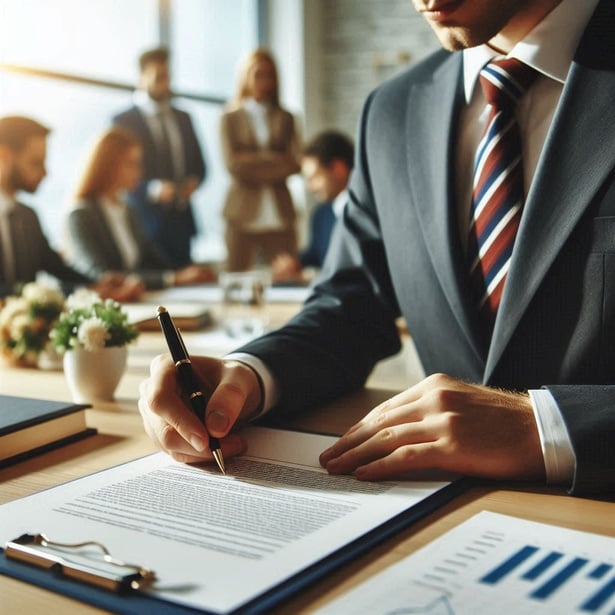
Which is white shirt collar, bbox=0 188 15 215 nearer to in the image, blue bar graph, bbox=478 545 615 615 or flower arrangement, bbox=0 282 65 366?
flower arrangement, bbox=0 282 65 366

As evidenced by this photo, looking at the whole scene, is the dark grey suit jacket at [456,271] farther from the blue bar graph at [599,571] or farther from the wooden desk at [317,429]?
the blue bar graph at [599,571]

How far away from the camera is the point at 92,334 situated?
48.3 inches

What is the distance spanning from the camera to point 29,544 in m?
0.63

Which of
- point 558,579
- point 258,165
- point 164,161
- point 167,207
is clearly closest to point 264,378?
point 558,579

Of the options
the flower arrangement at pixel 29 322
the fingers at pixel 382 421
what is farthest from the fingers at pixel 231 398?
the flower arrangement at pixel 29 322

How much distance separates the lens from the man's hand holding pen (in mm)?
834

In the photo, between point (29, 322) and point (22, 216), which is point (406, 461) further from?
point (22, 216)

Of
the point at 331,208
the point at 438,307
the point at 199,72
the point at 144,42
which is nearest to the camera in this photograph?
the point at 438,307

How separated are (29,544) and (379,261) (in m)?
0.82

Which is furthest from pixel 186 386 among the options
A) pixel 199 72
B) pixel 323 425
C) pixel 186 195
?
pixel 199 72

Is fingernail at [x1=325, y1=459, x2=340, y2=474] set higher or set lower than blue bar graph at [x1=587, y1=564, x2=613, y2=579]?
lower

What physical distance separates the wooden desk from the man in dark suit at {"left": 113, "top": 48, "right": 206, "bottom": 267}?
4141 mm

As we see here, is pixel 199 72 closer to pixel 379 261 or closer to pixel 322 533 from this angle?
pixel 379 261

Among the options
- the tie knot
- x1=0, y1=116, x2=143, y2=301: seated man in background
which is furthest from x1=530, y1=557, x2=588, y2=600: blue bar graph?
x1=0, y1=116, x2=143, y2=301: seated man in background
